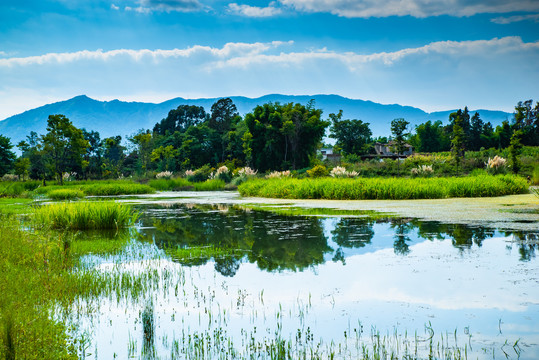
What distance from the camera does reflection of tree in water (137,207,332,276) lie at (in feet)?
21.6

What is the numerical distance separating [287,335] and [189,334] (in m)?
0.79

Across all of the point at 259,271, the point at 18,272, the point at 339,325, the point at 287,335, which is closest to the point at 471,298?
the point at 339,325

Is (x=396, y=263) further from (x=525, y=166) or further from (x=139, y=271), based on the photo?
(x=525, y=166)

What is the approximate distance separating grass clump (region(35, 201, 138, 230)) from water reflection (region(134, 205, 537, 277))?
2.28ft

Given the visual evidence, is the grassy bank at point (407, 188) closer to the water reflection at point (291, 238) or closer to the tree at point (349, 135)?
→ the water reflection at point (291, 238)

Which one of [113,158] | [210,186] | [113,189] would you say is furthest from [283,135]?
[113,158]

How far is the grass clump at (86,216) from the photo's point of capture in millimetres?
10664

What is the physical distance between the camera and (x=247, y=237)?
350 inches

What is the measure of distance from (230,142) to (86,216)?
39234 mm

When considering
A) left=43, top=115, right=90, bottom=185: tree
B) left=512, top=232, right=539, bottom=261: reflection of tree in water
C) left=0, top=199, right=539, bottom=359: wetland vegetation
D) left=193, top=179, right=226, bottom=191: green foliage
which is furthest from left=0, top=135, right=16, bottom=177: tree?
left=512, top=232, right=539, bottom=261: reflection of tree in water

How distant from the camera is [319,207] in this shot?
575 inches

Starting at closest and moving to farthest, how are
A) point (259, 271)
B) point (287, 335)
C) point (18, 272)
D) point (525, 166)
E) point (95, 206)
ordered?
point (287, 335) → point (18, 272) → point (259, 271) → point (95, 206) → point (525, 166)

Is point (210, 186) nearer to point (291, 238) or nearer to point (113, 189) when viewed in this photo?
point (113, 189)

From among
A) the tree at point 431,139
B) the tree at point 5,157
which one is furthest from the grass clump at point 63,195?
the tree at point 431,139
